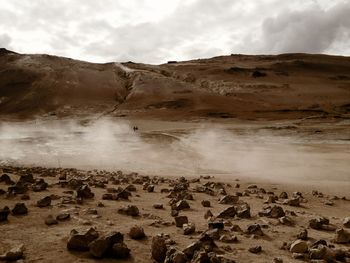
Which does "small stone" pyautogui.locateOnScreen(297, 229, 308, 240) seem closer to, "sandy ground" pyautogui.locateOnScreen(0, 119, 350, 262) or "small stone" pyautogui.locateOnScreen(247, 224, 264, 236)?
"sandy ground" pyautogui.locateOnScreen(0, 119, 350, 262)

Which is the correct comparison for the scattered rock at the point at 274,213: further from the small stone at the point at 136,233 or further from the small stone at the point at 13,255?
the small stone at the point at 13,255

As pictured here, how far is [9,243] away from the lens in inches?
213

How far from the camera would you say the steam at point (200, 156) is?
63.7ft

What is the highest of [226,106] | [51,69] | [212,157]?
[51,69]

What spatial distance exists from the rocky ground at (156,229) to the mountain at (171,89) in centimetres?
4993

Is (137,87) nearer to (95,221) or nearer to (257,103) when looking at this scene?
(257,103)

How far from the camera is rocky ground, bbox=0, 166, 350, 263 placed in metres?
5.05

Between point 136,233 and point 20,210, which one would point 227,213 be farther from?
point 20,210

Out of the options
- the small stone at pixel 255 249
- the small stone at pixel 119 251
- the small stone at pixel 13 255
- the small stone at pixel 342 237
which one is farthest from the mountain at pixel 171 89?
the small stone at pixel 13 255

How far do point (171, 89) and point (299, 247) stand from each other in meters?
77.7

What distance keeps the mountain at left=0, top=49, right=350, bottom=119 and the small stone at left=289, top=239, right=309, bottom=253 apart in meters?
52.1

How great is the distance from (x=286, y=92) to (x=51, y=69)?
158 feet

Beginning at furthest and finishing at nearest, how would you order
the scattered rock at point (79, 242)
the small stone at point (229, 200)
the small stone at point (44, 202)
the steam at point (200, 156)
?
the steam at point (200, 156) → the small stone at point (229, 200) → the small stone at point (44, 202) → the scattered rock at point (79, 242)

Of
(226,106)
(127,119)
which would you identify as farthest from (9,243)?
(226,106)
